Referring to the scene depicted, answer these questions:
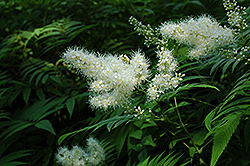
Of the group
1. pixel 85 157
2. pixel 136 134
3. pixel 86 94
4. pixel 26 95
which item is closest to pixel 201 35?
pixel 136 134

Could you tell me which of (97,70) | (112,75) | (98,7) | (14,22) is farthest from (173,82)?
(14,22)

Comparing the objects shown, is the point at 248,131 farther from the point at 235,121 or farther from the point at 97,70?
the point at 97,70

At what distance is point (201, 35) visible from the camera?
5.75 feet

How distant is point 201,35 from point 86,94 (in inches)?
44.9

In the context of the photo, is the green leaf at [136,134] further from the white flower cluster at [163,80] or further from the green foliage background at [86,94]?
the white flower cluster at [163,80]

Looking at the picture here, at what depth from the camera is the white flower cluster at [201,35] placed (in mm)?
1708

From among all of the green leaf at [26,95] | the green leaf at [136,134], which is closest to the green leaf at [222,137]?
the green leaf at [136,134]

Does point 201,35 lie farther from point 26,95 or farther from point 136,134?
point 26,95

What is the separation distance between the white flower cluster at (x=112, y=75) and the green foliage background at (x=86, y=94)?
0.76 ft

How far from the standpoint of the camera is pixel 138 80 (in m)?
1.55

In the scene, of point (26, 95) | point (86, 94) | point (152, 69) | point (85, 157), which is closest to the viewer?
point (152, 69)

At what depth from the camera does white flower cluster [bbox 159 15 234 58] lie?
1708mm

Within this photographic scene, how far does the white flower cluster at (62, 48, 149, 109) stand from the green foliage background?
0.76ft

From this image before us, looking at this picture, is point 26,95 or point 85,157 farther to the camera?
point 26,95
